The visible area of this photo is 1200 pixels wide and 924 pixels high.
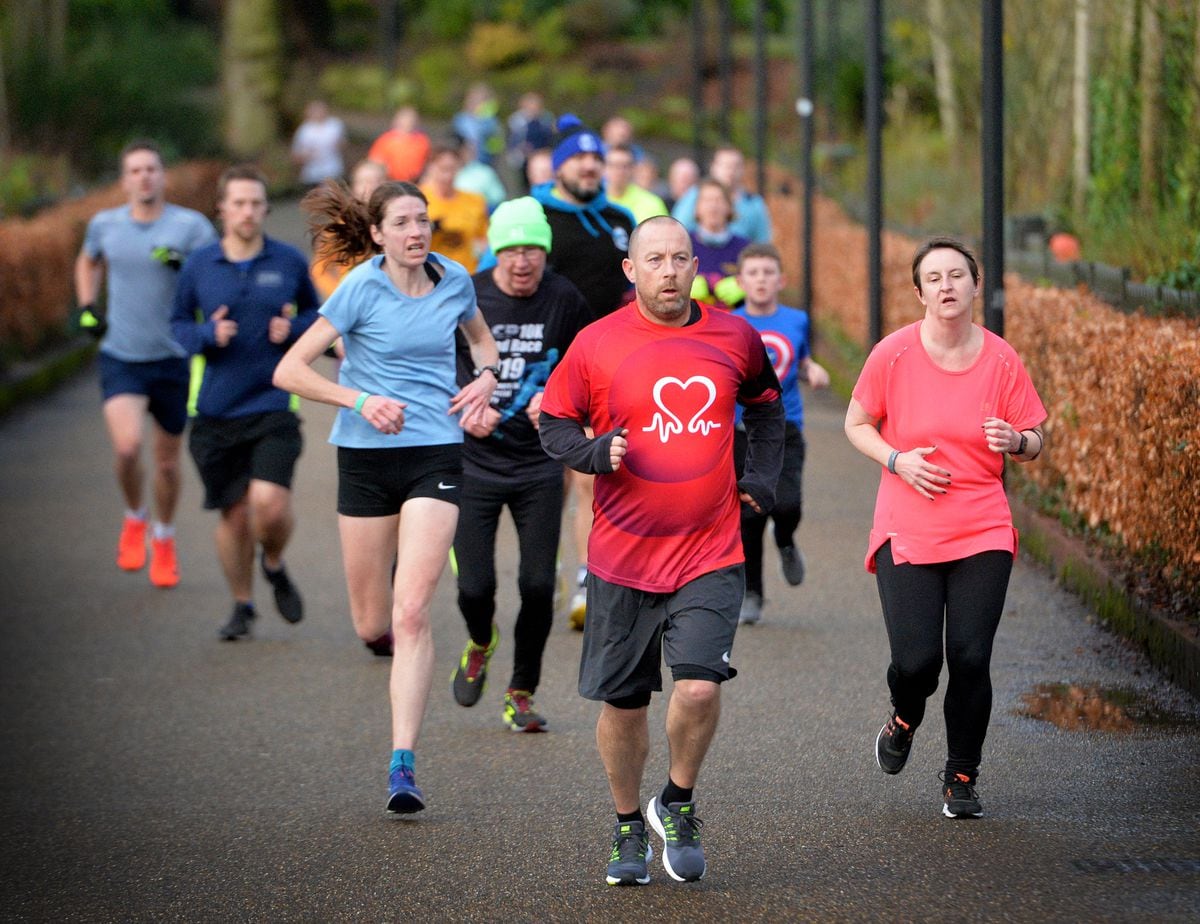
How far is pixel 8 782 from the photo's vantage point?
7332 mm

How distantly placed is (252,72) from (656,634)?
4125 centimetres

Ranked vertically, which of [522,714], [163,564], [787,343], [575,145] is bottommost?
[163,564]

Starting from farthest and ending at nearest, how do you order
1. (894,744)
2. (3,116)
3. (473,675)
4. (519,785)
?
1. (3,116)
2. (473,675)
3. (519,785)
4. (894,744)

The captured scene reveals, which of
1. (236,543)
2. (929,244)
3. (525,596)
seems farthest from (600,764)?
(236,543)

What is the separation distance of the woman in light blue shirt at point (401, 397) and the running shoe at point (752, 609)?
Result: 262 cm

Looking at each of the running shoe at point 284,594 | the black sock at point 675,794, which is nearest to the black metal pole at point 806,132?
the running shoe at point 284,594

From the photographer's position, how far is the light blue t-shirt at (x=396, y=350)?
7.28 meters

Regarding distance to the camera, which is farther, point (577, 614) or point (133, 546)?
point (133, 546)

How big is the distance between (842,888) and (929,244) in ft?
6.84

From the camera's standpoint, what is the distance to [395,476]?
24.0 ft

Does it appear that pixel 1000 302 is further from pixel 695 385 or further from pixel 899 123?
pixel 899 123

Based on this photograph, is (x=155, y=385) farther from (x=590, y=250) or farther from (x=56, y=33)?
(x=56, y=33)

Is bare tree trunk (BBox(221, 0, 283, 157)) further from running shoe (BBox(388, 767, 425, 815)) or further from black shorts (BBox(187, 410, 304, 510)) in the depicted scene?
running shoe (BBox(388, 767, 425, 815))

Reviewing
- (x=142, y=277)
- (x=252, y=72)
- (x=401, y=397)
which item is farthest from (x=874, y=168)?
(x=252, y=72)
